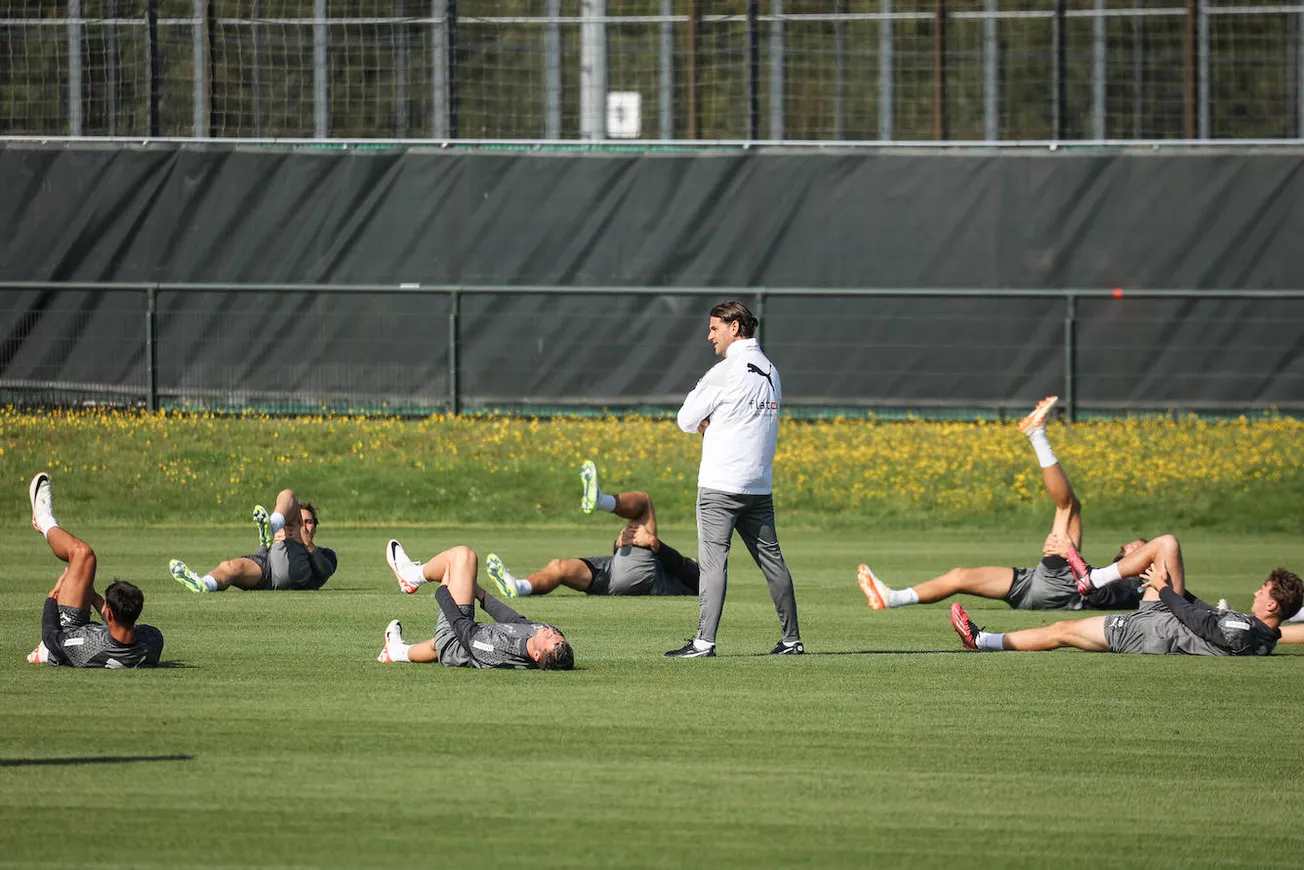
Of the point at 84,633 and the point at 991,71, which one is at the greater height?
the point at 991,71

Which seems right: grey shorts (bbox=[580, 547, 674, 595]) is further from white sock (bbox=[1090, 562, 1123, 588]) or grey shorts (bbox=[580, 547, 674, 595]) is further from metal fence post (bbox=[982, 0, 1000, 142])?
metal fence post (bbox=[982, 0, 1000, 142])

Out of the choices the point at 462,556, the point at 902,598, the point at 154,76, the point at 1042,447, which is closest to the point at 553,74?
the point at 154,76

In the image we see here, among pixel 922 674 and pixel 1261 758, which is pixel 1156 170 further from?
pixel 1261 758

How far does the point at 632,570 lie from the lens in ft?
48.0

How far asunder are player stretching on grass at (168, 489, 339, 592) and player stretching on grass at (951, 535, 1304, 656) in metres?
5.65

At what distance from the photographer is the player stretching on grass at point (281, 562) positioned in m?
14.8

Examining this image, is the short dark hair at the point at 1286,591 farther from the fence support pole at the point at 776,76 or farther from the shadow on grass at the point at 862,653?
the fence support pole at the point at 776,76

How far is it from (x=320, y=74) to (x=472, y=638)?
1759 cm

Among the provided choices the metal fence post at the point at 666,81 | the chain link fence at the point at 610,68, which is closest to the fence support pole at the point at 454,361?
the chain link fence at the point at 610,68

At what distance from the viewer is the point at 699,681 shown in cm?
1038

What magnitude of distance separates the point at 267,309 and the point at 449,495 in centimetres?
452

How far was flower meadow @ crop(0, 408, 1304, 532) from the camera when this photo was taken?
869 inches

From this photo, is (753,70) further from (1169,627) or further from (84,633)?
(84,633)

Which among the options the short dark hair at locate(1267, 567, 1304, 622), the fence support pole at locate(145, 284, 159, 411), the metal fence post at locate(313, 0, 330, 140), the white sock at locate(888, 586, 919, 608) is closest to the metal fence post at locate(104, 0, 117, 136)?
the metal fence post at locate(313, 0, 330, 140)
